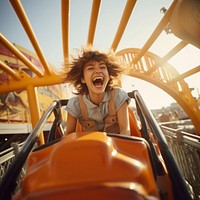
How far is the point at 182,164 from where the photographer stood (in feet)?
6.97

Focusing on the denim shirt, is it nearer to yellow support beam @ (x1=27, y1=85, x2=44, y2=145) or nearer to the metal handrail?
the metal handrail

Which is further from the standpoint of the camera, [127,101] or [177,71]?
[177,71]

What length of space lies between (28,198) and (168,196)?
0.50 metres

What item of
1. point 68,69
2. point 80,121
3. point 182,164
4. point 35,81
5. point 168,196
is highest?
point 35,81

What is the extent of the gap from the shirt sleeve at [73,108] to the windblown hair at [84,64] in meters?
0.23

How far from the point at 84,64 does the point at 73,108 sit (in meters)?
0.44

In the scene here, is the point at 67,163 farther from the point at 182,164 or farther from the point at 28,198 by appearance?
the point at 182,164

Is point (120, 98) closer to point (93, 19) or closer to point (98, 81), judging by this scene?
point (98, 81)

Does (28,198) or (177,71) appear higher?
(177,71)

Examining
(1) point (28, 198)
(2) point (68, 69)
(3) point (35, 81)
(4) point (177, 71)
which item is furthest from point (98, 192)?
(4) point (177, 71)

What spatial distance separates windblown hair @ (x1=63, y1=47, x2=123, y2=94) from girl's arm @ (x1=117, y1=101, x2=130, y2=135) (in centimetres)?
35

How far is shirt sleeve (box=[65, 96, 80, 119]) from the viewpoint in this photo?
152 cm

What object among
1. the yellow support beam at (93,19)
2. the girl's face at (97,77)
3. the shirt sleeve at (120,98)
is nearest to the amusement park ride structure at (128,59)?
the yellow support beam at (93,19)

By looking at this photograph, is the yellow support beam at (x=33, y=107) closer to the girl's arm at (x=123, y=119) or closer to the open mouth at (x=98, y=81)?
the open mouth at (x=98, y=81)
